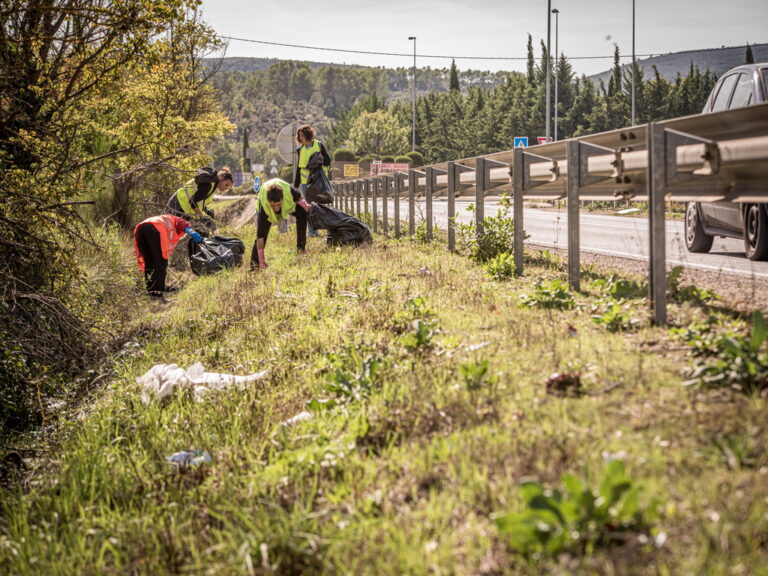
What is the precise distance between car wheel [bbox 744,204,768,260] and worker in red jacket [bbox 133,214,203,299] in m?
6.85

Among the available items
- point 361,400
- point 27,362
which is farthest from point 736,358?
point 27,362

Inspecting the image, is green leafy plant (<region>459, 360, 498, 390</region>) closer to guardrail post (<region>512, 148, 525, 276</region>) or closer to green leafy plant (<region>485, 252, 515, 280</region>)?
green leafy plant (<region>485, 252, 515, 280</region>)

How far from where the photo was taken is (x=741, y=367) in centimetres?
312

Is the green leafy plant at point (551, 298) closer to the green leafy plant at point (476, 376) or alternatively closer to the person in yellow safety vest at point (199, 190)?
the green leafy plant at point (476, 376)

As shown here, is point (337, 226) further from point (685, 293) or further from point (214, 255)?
point (685, 293)

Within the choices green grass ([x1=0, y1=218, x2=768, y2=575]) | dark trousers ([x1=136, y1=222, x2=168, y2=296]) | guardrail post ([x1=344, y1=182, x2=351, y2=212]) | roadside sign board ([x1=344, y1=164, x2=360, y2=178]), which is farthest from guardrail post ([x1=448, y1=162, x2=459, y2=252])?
roadside sign board ([x1=344, y1=164, x2=360, y2=178])

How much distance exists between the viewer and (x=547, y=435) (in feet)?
9.96

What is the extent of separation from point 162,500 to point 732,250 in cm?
750

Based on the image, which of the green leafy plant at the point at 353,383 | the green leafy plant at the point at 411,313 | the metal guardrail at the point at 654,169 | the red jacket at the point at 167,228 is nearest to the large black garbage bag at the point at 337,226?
the red jacket at the point at 167,228

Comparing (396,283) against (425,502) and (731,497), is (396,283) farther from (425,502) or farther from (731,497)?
(731,497)

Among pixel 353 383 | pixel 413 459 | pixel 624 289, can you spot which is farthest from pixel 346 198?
pixel 413 459

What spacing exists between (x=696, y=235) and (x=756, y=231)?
1.55m

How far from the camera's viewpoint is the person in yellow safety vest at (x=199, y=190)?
37.9 feet

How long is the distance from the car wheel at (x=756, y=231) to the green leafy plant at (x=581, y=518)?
559cm
